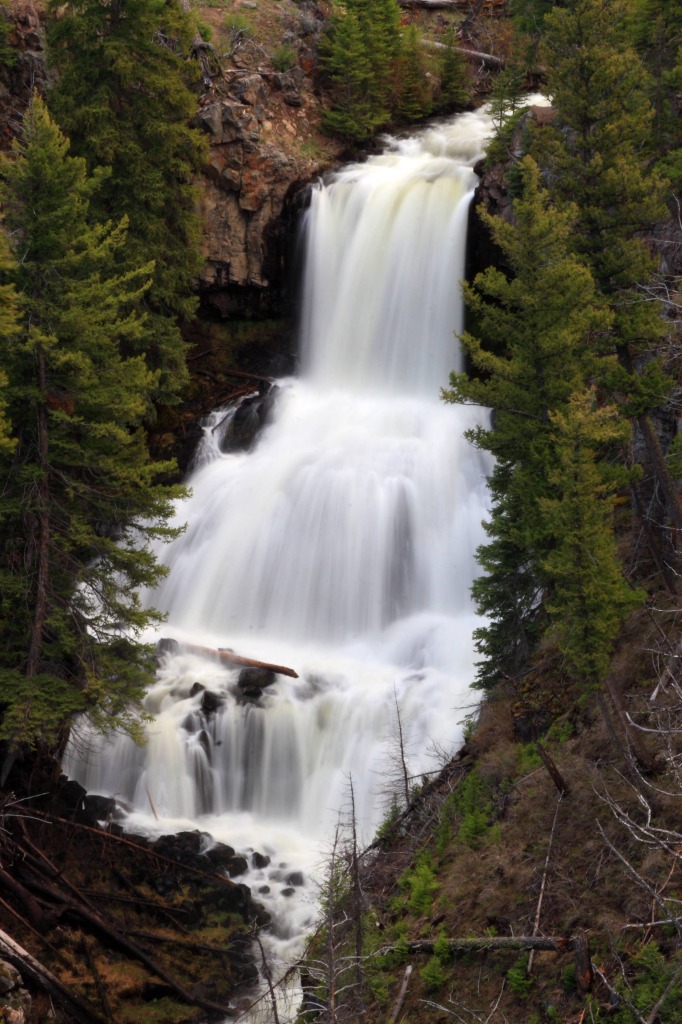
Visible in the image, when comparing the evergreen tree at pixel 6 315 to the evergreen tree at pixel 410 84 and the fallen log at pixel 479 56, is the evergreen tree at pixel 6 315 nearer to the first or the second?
the evergreen tree at pixel 410 84

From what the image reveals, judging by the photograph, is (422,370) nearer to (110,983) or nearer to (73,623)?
(73,623)

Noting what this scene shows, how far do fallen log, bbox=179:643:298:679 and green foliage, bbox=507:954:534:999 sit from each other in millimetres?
10560

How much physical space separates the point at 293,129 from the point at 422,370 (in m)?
10.4

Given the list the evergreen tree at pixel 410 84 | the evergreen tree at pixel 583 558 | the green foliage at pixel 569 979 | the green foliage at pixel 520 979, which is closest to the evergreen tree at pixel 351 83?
the evergreen tree at pixel 410 84

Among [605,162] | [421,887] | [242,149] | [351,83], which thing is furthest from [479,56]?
[421,887]

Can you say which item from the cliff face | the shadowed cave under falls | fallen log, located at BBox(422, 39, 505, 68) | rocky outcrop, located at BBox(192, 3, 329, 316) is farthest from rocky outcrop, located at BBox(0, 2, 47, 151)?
fallen log, located at BBox(422, 39, 505, 68)

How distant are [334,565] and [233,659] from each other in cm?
368

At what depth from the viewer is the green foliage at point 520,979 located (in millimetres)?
10406

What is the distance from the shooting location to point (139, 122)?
24156 mm

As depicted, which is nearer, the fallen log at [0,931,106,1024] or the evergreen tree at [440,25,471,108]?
the fallen log at [0,931,106,1024]

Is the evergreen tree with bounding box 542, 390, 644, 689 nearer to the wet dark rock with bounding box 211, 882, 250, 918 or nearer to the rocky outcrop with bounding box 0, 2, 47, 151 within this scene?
the wet dark rock with bounding box 211, 882, 250, 918

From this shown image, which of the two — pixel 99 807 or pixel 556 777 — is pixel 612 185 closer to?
pixel 556 777

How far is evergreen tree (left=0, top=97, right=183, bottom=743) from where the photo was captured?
1600 cm

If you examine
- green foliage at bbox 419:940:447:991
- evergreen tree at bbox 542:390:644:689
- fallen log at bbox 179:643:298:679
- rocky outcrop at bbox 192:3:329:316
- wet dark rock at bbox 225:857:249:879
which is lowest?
wet dark rock at bbox 225:857:249:879
